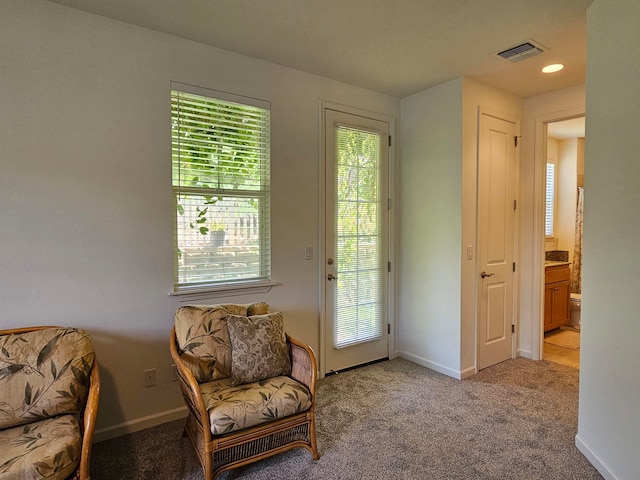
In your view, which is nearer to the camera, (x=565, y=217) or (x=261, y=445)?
(x=261, y=445)

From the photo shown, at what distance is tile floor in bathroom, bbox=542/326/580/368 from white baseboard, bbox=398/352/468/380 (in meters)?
1.18

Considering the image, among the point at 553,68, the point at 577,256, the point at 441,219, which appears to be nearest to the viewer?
the point at 553,68

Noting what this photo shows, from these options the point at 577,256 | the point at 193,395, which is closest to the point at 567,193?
the point at 577,256

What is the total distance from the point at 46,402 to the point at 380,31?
2807 millimetres

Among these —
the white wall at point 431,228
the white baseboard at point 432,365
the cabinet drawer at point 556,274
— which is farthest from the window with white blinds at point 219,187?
the cabinet drawer at point 556,274

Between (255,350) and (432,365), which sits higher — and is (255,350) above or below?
above

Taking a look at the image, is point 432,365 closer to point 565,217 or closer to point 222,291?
point 222,291

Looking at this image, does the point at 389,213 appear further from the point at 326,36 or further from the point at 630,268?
the point at 630,268

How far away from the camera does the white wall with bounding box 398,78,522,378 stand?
331 centimetres

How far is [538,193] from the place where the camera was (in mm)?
3729

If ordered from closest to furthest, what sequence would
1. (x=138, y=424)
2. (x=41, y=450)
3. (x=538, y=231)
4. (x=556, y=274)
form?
(x=41, y=450) → (x=138, y=424) → (x=538, y=231) → (x=556, y=274)

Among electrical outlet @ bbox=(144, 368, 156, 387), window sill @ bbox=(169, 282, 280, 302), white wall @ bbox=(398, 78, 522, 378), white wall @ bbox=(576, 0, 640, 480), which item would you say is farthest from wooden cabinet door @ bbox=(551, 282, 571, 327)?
electrical outlet @ bbox=(144, 368, 156, 387)

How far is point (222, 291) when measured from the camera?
278 cm

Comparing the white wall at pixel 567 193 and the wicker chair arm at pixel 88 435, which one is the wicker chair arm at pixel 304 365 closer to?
the wicker chair arm at pixel 88 435
